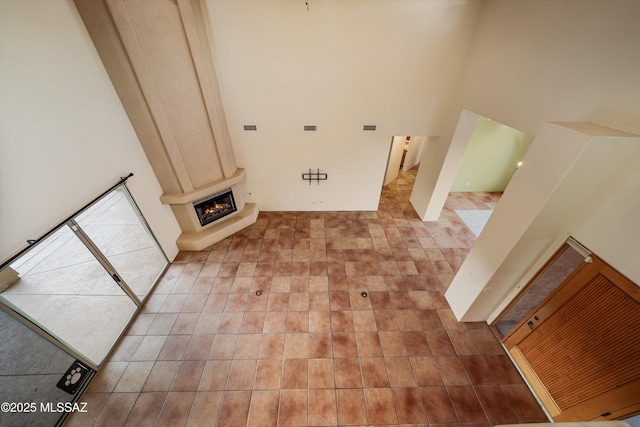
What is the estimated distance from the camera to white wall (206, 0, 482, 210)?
4.42 meters

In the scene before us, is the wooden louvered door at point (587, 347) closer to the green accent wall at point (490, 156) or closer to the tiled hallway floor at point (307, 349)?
the tiled hallway floor at point (307, 349)

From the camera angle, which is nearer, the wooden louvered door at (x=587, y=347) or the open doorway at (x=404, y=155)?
the wooden louvered door at (x=587, y=347)

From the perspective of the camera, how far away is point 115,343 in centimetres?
381

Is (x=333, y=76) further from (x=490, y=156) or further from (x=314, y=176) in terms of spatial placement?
(x=490, y=156)

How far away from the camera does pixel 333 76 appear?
5047 mm

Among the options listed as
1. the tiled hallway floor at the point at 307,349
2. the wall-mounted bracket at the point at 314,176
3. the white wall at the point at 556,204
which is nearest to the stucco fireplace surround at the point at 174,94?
the tiled hallway floor at the point at 307,349

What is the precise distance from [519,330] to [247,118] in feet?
21.6

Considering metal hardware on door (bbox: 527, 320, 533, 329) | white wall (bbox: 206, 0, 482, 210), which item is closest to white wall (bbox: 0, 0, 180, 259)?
white wall (bbox: 206, 0, 482, 210)

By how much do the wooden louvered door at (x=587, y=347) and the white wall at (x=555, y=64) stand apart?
1735 mm

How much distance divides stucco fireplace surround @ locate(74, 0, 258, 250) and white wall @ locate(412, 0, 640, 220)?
5320 mm

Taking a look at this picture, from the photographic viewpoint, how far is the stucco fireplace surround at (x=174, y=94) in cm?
351

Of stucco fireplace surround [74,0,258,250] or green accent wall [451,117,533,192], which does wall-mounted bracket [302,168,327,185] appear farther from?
green accent wall [451,117,533,192]

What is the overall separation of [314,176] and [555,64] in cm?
478

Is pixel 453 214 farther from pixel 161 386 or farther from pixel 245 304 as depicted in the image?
pixel 161 386
